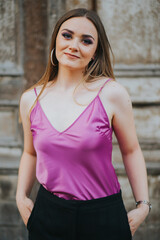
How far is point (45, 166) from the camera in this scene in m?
1.59

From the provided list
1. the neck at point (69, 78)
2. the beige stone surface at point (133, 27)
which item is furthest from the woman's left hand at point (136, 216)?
the beige stone surface at point (133, 27)

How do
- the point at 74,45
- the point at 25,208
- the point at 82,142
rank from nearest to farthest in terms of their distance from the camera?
the point at 82,142 → the point at 74,45 → the point at 25,208

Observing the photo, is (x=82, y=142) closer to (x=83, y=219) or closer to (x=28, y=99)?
(x=83, y=219)

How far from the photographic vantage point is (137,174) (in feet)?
5.63

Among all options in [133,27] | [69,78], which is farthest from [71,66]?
[133,27]

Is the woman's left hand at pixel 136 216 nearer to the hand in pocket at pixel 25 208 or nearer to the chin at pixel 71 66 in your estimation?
the hand in pocket at pixel 25 208

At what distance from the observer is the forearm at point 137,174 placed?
1.71 meters

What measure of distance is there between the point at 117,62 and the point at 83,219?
6.79 feet

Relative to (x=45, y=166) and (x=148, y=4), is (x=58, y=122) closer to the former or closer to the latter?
(x=45, y=166)

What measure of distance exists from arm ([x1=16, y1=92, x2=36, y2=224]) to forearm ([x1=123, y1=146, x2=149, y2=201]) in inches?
26.1

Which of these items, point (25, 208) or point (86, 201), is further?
point (25, 208)

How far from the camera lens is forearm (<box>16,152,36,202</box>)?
1878 mm

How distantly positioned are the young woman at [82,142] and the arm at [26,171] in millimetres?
27

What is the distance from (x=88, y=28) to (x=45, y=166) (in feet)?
2.74
